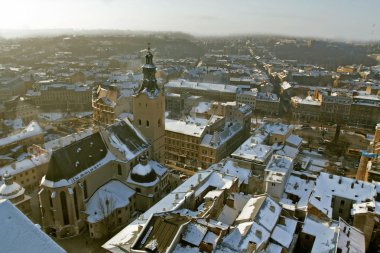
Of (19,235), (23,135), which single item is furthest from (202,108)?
(19,235)

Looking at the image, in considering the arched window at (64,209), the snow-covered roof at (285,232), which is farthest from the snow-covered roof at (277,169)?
the arched window at (64,209)

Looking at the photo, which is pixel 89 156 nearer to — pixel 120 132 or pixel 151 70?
pixel 120 132

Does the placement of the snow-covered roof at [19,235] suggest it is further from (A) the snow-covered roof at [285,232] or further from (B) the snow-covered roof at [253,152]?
(B) the snow-covered roof at [253,152]

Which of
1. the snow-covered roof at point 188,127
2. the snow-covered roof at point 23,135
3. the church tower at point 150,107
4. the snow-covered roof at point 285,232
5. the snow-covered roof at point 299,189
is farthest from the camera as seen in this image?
the snow-covered roof at point 188,127

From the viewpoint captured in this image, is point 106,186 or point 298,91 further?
point 298,91

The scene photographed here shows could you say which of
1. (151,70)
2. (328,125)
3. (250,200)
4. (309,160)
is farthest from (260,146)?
(328,125)

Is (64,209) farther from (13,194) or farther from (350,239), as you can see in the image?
(350,239)

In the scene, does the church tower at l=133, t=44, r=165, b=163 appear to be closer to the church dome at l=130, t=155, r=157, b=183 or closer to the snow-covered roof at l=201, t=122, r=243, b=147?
the church dome at l=130, t=155, r=157, b=183
